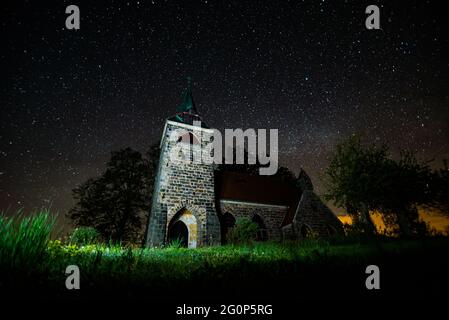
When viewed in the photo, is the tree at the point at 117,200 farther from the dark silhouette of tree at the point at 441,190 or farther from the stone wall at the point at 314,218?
the dark silhouette of tree at the point at 441,190

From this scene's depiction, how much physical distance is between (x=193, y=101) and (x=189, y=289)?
2007cm

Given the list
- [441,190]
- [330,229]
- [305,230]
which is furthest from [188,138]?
[441,190]

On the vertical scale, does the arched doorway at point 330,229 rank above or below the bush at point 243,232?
below

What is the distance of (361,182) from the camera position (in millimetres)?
17141

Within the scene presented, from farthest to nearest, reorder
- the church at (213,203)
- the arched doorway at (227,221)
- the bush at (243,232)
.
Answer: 1. the arched doorway at (227,221)
2. the church at (213,203)
3. the bush at (243,232)

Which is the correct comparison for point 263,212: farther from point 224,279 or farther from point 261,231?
point 224,279

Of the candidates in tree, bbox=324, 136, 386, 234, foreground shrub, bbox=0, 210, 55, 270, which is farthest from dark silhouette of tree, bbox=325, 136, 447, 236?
foreground shrub, bbox=0, 210, 55, 270

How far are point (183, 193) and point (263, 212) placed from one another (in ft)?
25.4

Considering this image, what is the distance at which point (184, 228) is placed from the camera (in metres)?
16.1

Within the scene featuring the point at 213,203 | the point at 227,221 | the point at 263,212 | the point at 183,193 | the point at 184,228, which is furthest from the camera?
Result: the point at 263,212

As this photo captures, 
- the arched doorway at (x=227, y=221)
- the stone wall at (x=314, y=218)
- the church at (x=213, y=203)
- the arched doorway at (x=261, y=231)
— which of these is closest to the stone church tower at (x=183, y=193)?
the church at (x=213, y=203)

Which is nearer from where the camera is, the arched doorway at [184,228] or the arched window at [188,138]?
the arched doorway at [184,228]

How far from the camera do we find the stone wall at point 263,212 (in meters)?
18.2
